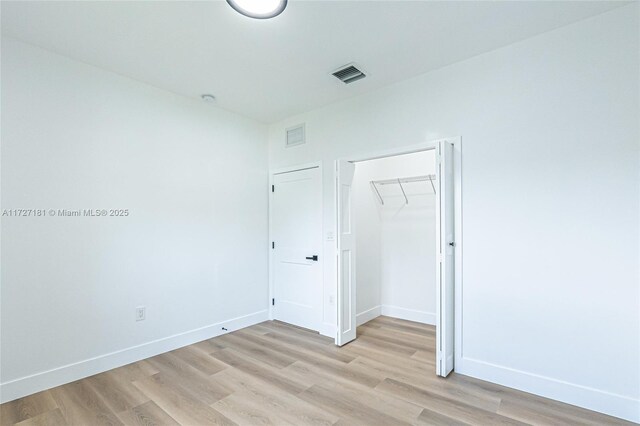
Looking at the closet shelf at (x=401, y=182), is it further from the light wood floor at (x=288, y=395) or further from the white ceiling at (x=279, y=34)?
the light wood floor at (x=288, y=395)

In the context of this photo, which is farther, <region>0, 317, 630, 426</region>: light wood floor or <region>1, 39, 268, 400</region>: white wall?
<region>1, 39, 268, 400</region>: white wall

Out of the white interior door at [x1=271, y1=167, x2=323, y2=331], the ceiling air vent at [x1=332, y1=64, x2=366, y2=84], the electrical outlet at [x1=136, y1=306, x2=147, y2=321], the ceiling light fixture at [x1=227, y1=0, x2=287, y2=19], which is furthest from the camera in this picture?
the white interior door at [x1=271, y1=167, x2=323, y2=331]

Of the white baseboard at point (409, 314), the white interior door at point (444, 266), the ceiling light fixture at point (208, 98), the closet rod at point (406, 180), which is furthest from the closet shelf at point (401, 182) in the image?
the ceiling light fixture at point (208, 98)

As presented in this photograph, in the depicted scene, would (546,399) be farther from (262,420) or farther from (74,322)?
(74,322)

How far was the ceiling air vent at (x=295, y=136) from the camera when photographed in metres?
4.20

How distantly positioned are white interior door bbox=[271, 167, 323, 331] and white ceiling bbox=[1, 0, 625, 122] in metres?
1.41

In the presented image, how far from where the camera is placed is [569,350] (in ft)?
7.64

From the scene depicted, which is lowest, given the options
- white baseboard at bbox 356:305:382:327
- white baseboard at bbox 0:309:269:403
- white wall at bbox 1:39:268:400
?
white baseboard at bbox 356:305:382:327

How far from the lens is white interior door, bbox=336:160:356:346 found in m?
3.53

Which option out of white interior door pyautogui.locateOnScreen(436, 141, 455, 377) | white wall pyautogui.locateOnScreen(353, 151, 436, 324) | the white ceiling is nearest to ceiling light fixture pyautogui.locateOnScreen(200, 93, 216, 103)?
the white ceiling

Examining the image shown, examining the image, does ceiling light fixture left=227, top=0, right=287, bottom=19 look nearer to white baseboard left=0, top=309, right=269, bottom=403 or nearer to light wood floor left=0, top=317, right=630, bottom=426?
light wood floor left=0, top=317, right=630, bottom=426

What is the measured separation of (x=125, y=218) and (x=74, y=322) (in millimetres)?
1023

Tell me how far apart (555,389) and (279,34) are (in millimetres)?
3529

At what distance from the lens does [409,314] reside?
4398mm
